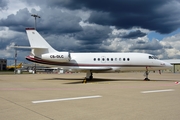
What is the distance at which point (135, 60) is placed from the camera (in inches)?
947

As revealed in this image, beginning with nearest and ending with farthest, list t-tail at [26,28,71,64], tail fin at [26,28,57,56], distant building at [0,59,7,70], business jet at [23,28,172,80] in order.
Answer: business jet at [23,28,172,80], t-tail at [26,28,71,64], tail fin at [26,28,57,56], distant building at [0,59,7,70]

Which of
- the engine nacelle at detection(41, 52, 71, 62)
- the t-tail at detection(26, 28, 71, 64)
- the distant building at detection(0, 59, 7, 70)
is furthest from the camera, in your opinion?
the distant building at detection(0, 59, 7, 70)

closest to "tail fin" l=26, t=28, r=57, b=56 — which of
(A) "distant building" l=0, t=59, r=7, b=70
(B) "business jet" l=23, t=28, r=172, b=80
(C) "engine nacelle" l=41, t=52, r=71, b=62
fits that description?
(B) "business jet" l=23, t=28, r=172, b=80

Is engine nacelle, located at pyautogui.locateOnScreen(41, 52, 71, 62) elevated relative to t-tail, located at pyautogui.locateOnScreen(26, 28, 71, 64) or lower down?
lower down

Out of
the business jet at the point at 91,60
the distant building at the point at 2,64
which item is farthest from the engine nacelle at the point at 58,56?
the distant building at the point at 2,64

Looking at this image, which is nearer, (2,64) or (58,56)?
(58,56)

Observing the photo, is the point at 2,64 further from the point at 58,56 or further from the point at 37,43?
the point at 58,56

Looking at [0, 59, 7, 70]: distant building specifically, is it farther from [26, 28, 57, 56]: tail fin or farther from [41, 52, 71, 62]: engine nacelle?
[41, 52, 71, 62]: engine nacelle

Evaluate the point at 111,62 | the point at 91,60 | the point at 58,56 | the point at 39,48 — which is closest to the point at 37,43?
the point at 39,48

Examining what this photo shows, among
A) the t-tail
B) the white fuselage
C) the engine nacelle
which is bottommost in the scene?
the white fuselage

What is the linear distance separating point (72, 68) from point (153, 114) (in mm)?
18185

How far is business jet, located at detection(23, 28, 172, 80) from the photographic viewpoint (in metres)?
24.0

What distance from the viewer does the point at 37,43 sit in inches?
981

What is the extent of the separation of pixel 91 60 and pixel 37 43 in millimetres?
7422
